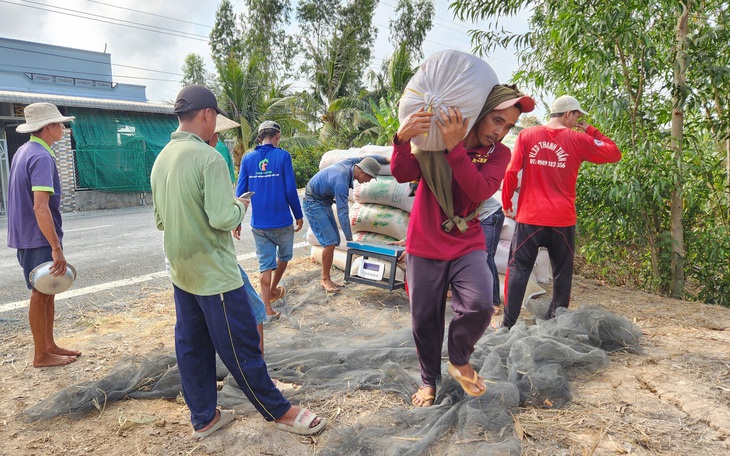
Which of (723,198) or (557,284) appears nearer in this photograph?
(557,284)

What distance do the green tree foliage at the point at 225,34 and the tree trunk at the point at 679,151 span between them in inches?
1176

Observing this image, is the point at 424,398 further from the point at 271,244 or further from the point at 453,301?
the point at 271,244

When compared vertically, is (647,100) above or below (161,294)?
above

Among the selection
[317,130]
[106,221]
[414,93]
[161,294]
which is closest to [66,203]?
[106,221]

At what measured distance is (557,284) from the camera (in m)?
4.27

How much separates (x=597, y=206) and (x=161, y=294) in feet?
16.2

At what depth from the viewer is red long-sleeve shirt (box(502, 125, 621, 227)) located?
4.08 meters

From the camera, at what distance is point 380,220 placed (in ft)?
19.7

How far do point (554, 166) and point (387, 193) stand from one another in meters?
2.19

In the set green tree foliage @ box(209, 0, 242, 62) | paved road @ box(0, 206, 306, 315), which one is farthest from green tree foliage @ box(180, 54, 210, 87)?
paved road @ box(0, 206, 306, 315)

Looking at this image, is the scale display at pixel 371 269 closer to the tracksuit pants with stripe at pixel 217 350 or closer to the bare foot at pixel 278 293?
the bare foot at pixel 278 293

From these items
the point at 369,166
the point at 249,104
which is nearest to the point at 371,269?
the point at 369,166

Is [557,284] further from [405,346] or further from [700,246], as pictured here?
[700,246]

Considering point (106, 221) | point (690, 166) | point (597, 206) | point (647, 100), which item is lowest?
point (106, 221)
